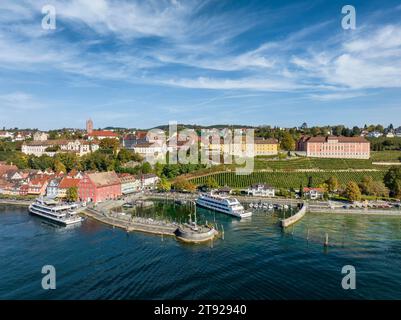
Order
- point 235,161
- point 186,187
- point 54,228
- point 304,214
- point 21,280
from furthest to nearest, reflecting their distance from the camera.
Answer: point 235,161
point 186,187
point 304,214
point 54,228
point 21,280

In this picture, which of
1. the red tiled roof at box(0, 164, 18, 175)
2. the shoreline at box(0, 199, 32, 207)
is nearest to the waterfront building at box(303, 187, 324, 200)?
the shoreline at box(0, 199, 32, 207)

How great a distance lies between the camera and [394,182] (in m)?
32.3

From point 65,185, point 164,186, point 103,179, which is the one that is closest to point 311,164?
point 164,186

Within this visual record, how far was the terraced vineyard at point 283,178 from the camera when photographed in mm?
37656

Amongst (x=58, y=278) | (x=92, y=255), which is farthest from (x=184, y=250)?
(x=58, y=278)

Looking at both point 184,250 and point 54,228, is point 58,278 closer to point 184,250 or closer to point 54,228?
point 184,250

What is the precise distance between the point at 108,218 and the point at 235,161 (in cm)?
2546

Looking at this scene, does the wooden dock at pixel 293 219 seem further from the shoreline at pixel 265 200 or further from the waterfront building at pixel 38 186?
the waterfront building at pixel 38 186

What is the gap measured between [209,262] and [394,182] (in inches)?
946

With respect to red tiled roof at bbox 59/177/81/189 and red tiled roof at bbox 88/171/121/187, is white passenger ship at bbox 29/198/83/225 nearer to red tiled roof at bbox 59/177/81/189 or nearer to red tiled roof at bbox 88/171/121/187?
red tiled roof at bbox 59/177/81/189

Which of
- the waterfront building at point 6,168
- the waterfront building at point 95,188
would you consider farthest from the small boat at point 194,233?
the waterfront building at point 6,168

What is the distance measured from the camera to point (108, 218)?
25.0 metres

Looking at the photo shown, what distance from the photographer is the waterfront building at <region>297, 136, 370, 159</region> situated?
5062 centimetres
